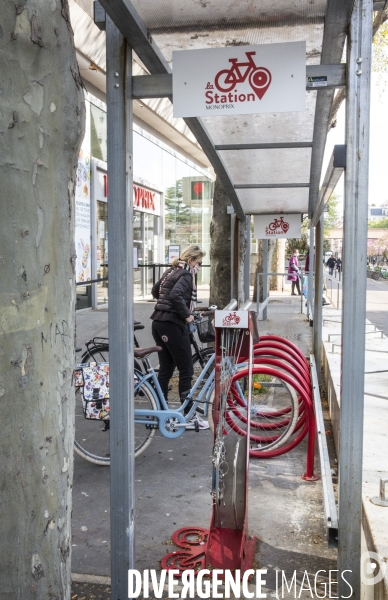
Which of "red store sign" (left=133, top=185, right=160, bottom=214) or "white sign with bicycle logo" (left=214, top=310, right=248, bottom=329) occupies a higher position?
"red store sign" (left=133, top=185, right=160, bottom=214)

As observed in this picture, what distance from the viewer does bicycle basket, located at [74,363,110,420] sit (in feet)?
15.2

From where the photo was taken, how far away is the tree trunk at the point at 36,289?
171 centimetres

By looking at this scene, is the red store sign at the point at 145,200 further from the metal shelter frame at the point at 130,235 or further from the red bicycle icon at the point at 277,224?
the metal shelter frame at the point at 130,235

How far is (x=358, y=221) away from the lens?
104 inches

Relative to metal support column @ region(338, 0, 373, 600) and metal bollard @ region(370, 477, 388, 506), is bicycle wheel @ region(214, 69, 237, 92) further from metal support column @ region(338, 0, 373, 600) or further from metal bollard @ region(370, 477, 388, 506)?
metal bollard @ region(370, 477, 388, 506)

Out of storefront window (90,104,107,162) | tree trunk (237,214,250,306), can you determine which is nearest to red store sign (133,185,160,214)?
storefront window (90,104,107,162)

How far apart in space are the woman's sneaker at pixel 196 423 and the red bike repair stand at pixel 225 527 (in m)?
1.32

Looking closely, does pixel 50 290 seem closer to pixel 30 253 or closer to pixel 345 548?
pixel 30 253

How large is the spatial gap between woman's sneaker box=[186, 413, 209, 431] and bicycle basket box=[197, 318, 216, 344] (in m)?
1.00

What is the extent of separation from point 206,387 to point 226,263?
11.3ft

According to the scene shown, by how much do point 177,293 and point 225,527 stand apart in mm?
2720

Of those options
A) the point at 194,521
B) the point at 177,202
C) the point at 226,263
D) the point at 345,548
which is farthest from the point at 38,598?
the point at 177,202

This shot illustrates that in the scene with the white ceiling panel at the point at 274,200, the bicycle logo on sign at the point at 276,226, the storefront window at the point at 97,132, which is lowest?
the bicycle logo on sign at the point at 276,226

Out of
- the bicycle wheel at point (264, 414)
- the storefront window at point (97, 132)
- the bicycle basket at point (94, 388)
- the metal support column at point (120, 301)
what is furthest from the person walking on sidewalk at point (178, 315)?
the storefront window at point (97, 132)
